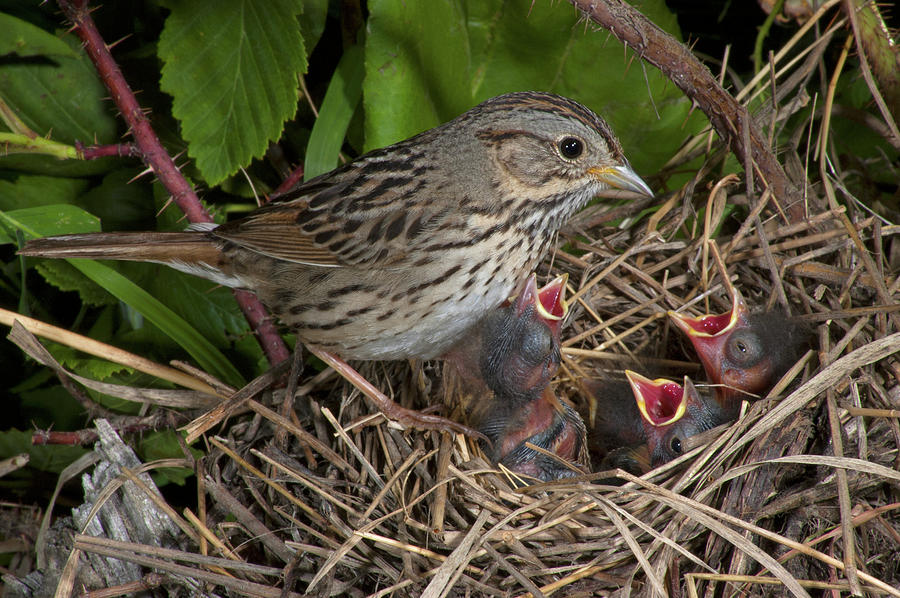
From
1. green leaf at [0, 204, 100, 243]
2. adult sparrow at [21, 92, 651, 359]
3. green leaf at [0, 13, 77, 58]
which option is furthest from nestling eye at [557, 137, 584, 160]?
green leaf at [0, 13, 77, 58]

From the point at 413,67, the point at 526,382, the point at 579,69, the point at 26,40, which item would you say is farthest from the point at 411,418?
the point at 26,40

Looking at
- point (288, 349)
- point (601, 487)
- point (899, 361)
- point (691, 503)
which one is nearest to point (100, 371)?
point (288, 349)

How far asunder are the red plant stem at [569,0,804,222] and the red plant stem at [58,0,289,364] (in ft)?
4.93

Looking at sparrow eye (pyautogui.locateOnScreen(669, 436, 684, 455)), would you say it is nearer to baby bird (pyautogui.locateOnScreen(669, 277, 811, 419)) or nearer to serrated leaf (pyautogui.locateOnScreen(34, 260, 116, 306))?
baby bird (pyautogui.locateOnScreen(669, 277, 811, 419))

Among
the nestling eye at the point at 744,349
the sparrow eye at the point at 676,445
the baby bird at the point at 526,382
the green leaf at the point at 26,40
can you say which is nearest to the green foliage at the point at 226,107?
the green leaf at the point at 26,40

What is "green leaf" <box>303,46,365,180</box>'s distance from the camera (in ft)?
9.79

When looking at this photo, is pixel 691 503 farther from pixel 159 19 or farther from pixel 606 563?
pixel 159 19

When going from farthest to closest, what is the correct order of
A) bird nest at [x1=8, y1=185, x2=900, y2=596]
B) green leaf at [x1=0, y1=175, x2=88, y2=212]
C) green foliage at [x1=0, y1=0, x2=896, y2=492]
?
1. green leaf at [x1=0, y1=175, x2=88, y2=212]
2. green foliage at [x1=0, y1=0, x2=896, y2=492]
3. bird nest at [x1=8, y1=185, x2=900, y2=596]

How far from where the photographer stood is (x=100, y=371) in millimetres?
2680

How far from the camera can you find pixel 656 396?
2707 mm

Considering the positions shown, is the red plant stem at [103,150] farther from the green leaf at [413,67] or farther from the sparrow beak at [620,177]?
the sparrow beak at [620,177]

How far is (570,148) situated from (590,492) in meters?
1.11

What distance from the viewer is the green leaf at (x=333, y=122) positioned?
298cm

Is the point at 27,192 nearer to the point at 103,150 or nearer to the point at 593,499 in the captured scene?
the point at 103,150
